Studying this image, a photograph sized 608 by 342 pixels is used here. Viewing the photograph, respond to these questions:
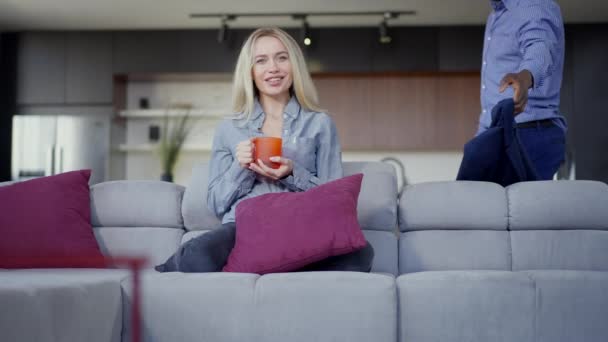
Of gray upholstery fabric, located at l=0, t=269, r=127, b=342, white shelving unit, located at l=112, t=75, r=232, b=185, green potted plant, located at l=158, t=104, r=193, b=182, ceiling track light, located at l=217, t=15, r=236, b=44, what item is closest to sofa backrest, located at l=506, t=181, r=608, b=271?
gray upholstery fabric, located at l=0, t=269, r=127, b=342

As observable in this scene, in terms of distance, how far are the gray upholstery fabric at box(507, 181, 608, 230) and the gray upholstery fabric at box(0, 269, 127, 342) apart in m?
1.29

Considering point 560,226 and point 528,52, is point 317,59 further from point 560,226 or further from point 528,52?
point 560,226

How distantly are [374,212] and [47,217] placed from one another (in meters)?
1.08

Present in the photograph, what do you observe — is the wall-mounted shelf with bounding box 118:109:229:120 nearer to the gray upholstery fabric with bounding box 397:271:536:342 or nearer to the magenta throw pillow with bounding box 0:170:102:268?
the magenta throw pillow with bounding box 0:170:102:268

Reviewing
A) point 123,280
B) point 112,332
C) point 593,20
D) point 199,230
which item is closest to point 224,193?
point 199,230

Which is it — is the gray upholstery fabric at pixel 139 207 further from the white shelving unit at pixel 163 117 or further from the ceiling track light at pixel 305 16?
the white shelving unit at pixel 163 117

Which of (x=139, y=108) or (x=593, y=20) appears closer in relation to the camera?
(x=593, y=20)

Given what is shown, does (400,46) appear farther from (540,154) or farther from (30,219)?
(30,219)

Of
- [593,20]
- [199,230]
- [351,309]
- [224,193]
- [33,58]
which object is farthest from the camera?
[33,58]

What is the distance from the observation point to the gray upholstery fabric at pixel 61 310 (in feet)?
4.55

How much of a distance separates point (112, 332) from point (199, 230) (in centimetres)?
80

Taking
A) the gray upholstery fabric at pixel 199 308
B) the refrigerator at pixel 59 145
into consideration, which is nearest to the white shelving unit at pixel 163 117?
the refrigerator at pixel 59 145

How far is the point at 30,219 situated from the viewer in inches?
97.8

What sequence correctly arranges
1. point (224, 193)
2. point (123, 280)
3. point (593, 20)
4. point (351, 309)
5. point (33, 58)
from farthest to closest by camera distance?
point (33, 58) → point (593, 20) → point (224, 193) → point (123, 280) → point (351, 309)
